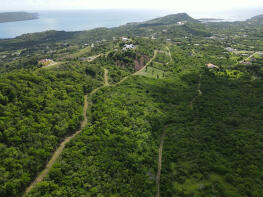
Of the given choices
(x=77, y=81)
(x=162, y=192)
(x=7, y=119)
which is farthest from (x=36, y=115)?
(x=162, y=192)

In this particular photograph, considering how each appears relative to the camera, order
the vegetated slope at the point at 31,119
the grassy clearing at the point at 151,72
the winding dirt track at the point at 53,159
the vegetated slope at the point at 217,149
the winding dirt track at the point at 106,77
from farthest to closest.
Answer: the grassy clearing at the point at 151,72
the winding dirt track at the point at 106,77
the vegetated slope at the point at 217,149
the winding dirt track at the point at 53,159
the vegetated slope at the point at 31,119

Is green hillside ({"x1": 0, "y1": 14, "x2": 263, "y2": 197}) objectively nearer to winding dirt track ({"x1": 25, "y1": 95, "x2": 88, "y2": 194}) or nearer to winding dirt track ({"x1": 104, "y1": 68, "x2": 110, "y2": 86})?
winding dirt track ({"x1": 25, "y1": 95, "x2": 88, "y2": 194})

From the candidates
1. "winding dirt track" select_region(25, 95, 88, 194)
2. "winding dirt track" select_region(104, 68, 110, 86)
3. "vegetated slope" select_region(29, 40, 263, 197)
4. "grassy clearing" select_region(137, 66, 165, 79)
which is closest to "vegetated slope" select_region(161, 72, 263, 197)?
"vegetated slope" select_region(29, 40, 263, 197)

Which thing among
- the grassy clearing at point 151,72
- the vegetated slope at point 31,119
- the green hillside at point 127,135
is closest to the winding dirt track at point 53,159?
the green hillside at point 127,135

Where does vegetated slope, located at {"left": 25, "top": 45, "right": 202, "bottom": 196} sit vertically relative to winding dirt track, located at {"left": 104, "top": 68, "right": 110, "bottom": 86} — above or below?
below

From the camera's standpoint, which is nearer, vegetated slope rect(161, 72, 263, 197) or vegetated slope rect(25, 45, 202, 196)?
vegetated slope rect(25, 45, 202, 196)

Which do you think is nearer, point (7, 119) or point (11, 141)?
point (11, 141)

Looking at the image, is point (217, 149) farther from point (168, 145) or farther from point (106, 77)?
point (106, 77)

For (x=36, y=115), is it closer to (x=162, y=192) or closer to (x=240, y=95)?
(x=162, y=192)

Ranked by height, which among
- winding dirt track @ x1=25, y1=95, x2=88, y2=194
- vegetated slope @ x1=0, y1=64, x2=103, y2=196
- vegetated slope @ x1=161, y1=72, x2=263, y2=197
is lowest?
vegetated slope @ x1=161, y1=72, x2=263, y2=197

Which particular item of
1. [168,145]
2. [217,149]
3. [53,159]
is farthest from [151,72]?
[53,159]

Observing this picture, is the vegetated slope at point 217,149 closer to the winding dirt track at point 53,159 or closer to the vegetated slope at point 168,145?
the vegetated slope at point 168,145
